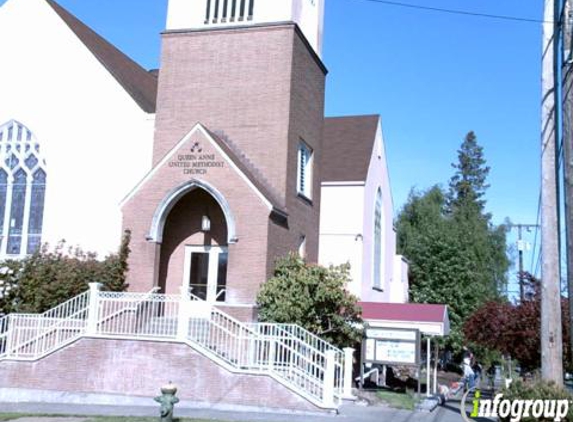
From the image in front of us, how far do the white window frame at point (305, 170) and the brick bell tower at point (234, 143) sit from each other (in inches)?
1.5

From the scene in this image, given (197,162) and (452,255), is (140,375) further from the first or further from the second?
(452,255)

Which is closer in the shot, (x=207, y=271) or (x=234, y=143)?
(x=207, y=271)

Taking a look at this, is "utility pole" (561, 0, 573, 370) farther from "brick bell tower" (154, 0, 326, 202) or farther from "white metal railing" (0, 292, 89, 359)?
"brick bell tower" (154, 0, 326, 202)

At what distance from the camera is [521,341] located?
19.2 metres

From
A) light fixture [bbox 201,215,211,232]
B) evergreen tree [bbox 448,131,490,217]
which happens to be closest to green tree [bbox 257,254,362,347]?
light fixture [bbox 201,215,211,232]

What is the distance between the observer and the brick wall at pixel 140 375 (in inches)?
615

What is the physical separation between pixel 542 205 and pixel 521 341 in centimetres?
890

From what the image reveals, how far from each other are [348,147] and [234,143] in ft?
44.4

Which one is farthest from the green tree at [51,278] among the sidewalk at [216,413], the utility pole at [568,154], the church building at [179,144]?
the utility pole at [568,154]

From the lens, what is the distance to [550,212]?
11.3m

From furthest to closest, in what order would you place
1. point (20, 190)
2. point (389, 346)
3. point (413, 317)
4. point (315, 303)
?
point (20, 190), point (413, 317), point (389, 346), point (315, 303)

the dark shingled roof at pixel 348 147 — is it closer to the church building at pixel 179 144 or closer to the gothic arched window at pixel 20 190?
the church building at pixel 179 144

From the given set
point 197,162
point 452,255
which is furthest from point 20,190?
point 452,255

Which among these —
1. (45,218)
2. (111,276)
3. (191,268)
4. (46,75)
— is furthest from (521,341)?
(46,75)
